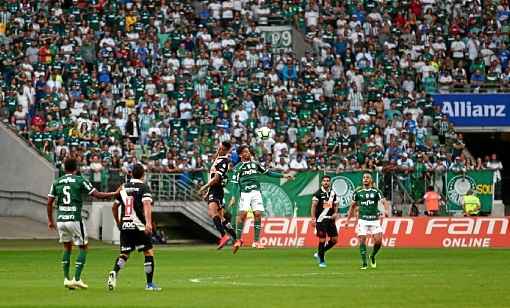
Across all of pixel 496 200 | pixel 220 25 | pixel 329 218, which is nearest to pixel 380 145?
pixel 496 200

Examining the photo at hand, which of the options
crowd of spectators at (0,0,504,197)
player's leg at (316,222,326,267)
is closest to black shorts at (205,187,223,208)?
player's leg at (316,222,326,267)

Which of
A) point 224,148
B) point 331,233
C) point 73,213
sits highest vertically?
point 73,213

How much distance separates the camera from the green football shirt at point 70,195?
2350 centimetres

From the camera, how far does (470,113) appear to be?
58.1 metres

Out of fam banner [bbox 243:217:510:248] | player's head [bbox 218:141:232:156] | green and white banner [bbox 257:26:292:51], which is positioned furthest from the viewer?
green and white banner [bbox 257:26:292:51]

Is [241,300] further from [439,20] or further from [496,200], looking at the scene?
[439,20]

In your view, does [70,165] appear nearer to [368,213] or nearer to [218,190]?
[368,213]

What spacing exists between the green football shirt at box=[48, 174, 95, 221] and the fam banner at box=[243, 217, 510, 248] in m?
22.8

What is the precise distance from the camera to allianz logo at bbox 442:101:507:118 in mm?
57625

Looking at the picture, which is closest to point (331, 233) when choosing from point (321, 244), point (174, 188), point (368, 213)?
point (321, 244)

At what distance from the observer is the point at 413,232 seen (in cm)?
4634

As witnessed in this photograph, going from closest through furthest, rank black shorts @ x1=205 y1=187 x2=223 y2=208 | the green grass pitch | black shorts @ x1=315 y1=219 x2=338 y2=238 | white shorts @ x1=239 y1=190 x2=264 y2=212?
the green grass pitch < black shorts @ x1=315 y1=219 x2=338 y2=238 < black shorts @ x1=205 y1=187 x2=223 y2=208 < white shorts @ x1=239 y1=190 x2=264 y2=212

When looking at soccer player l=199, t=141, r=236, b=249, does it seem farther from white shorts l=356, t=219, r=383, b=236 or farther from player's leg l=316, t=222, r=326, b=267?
white shorts l=356, t=219, r=383, b=236

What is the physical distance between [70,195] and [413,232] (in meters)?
24.4
